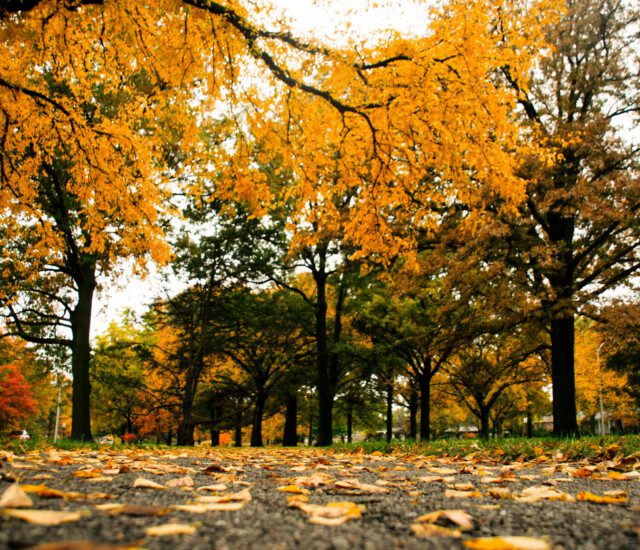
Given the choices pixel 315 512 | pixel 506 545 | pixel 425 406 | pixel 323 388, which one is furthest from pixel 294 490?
pixel 425 406

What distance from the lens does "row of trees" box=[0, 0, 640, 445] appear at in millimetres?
4785

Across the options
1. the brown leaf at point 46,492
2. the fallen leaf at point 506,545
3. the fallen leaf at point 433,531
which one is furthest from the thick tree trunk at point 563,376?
the brown leaf at point 46,492

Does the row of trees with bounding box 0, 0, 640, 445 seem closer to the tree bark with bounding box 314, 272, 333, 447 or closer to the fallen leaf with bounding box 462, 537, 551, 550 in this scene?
the tree bark with bounding box 314, 272, 333, 447

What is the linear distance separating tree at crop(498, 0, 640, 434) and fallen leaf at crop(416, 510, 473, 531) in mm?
7697

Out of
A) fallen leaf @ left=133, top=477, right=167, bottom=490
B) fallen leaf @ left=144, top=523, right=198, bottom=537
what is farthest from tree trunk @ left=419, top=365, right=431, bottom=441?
fallen leaf @ left=144, top=523, right=198, bottom=537

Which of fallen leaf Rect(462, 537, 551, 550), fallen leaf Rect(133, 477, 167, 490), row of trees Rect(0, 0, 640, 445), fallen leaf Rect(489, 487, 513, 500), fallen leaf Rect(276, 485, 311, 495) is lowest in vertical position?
fallen leaf Rect(276, 485, 311, 495)

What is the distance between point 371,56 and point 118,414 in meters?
32.3

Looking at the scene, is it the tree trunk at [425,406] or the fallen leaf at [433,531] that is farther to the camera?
the tree trunk at [425,406]

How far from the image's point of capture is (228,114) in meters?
5.54

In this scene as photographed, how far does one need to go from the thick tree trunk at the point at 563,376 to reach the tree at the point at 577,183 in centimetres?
2

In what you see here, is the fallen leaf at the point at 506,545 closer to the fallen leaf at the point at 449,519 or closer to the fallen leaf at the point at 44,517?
the fallen leaf at the point at 449,519

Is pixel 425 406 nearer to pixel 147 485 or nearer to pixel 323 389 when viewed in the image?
pixel 323 389

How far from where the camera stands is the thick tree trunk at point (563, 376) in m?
9.79

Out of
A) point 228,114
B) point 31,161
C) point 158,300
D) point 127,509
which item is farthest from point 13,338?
point 127,509
